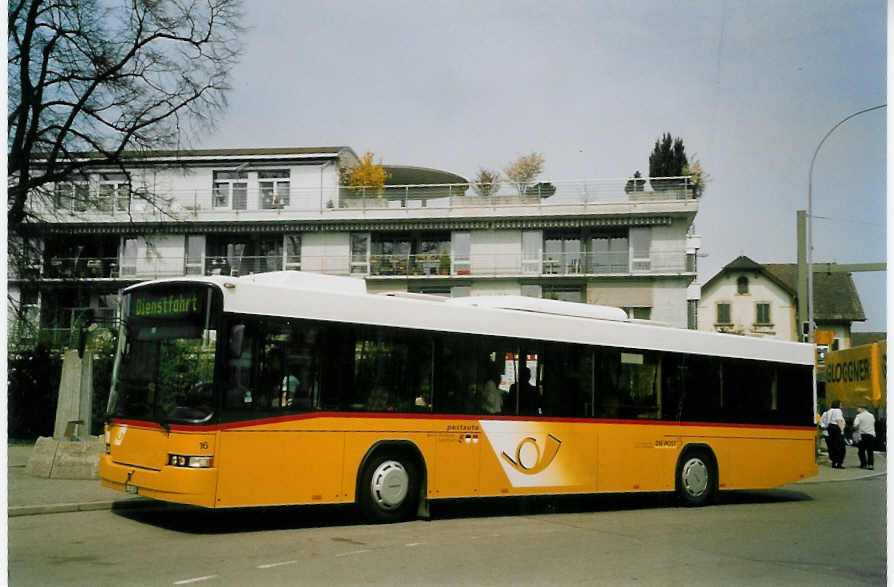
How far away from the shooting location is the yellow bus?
983 cm

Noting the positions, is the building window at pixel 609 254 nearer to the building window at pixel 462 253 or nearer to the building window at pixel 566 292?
the building window at pixel 566 292

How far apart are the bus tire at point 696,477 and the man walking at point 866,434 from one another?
31.5 feet

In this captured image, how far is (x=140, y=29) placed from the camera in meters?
17.6

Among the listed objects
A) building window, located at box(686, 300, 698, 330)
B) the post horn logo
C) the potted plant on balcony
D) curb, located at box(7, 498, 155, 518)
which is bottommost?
curb, located at box(7, 498, 155, 518)

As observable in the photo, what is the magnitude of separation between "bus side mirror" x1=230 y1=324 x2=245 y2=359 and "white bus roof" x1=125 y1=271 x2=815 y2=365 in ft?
0.60

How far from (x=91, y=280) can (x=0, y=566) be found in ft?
39.7

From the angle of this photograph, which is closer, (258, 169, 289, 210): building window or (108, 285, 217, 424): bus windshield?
(108, 285, 217, 424): bus windshield

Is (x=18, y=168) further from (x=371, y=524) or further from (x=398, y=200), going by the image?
(x=371, y=524)

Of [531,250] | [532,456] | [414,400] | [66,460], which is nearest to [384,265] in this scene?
[531,250]

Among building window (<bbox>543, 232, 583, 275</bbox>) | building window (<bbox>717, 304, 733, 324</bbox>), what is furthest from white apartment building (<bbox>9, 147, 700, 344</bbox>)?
building window (<bbox>717, 304, 733, 324</bbox>)

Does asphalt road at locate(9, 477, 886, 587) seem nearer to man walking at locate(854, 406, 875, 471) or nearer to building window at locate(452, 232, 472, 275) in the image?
man walking at locate(854, 406, 875, 471)

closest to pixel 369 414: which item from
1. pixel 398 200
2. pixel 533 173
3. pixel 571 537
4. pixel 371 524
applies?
pixel 371 524

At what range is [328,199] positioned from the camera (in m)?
21.7

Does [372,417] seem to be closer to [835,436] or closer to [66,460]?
[66,460]
